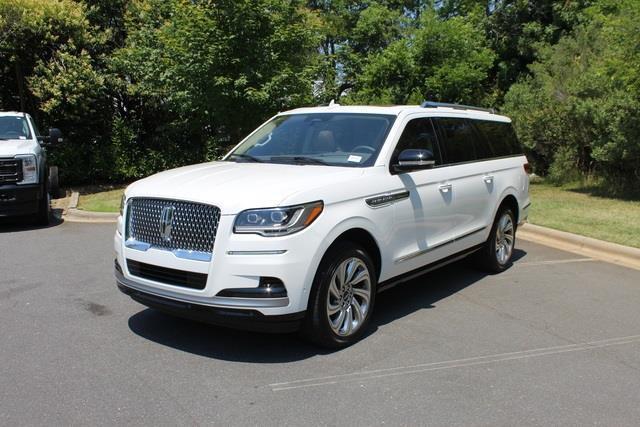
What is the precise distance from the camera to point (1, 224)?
35.4 feet

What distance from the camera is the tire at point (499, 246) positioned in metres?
7.17

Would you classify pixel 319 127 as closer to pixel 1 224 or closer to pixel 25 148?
pixel 25 148

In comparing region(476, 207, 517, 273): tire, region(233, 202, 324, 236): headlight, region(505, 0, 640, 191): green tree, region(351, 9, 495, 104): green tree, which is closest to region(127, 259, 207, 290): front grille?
region(233, 202, 324, 236): headlight

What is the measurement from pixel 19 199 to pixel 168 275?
21.3ft

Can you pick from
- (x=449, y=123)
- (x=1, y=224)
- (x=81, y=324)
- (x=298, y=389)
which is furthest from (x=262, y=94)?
(x=298, y=389)

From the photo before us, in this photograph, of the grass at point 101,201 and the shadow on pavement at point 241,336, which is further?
the grass at point 101,201

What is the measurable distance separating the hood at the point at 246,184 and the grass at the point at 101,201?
686 cm

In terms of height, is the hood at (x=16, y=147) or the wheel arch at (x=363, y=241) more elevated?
the hood at (x=16, y=147)

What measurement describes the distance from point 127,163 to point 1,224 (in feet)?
18.7

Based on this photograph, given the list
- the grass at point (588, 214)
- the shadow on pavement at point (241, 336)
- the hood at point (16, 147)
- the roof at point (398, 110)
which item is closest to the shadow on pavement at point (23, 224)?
the hood at point (16, 147)

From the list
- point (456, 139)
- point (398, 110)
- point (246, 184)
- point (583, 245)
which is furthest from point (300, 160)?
point (583, 245)

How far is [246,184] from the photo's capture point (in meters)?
4.55

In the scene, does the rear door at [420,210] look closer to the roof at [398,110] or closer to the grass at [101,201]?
the roof at [398,110]

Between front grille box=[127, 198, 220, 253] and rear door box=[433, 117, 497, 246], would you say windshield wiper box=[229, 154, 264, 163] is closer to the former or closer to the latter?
front grille box=[127, 198, 220, 253]
